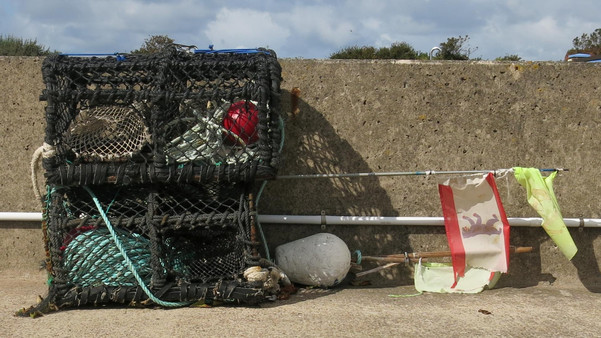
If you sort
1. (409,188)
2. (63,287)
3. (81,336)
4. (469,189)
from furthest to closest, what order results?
(409,188)
(469,189)
(63,287)
(81,336)

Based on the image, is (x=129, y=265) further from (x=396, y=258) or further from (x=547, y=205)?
(x=547, y=205)

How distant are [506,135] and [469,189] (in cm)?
52

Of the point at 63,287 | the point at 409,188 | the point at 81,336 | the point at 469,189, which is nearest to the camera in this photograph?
the point at 81,336

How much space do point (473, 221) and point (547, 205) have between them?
0.45 metres

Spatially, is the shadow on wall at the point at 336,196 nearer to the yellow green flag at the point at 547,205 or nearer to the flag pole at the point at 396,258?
the flag pole at the point at 396,258

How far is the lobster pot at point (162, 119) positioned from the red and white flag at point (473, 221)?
47.1 inches

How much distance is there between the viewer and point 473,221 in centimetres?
390

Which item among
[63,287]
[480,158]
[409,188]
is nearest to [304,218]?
[409,188]

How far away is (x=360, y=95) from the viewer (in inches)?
163

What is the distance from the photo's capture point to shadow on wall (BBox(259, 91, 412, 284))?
4133mm

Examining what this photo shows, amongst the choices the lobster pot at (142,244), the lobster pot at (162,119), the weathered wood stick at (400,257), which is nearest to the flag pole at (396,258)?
the weathered wood stick at (400,257)

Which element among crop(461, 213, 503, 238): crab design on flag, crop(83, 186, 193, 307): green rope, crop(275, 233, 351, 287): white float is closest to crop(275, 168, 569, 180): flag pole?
crop(461, 213, 503, 238): crab design on flag

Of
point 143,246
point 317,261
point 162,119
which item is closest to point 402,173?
point 317,261

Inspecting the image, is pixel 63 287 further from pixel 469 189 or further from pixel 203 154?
pixel 469 189
